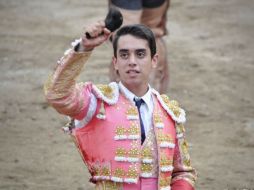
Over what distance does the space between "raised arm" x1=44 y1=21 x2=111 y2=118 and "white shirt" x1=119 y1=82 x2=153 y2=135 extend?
30cm

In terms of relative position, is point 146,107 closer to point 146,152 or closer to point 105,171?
point 146,152

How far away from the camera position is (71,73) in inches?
149

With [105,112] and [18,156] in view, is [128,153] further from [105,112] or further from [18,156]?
[18,156]

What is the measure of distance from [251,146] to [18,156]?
1.77 m

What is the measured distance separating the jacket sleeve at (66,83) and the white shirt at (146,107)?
1.01 feet

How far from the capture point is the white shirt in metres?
4.16

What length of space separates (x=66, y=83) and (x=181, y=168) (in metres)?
0.81

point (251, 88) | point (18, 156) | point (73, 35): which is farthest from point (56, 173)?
point (73, 35)

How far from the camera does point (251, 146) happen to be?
7094 mm

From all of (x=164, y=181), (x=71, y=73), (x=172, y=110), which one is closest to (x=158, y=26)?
(x=172, y=110)

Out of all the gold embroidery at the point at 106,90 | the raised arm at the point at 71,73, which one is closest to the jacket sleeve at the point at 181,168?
the gold embroidery at the point at 106,90

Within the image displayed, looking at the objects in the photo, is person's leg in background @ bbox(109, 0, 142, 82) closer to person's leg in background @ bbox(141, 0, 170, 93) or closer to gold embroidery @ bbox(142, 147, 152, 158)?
person's leg in background @ bbox(141, 0, 170, 93)

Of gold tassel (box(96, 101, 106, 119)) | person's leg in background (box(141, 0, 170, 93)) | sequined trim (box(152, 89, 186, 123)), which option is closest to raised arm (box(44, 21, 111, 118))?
gold tassel (box(96, 101, 106, 119))

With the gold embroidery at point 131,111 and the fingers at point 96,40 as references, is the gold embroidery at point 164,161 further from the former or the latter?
the fingers at point 96,40
